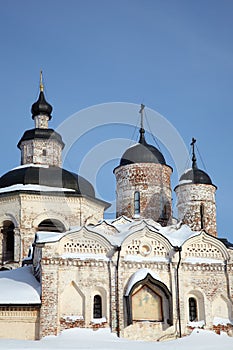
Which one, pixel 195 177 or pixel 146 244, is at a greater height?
pixel 195 177

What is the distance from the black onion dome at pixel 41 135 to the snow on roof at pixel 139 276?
7.87 m

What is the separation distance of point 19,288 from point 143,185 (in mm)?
5068

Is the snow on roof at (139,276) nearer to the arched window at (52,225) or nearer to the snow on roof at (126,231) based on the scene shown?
the snow on roof at (126,231)

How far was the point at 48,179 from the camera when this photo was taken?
19.4 m

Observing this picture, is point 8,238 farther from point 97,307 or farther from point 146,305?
point 146,305

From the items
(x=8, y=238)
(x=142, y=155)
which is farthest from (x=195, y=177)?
(x=8, y=238)

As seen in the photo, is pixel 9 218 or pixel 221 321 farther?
pixel 9 218

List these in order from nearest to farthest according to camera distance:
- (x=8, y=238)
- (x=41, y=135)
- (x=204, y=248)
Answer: (x=204, y=248), (x=8, y=238), (x=41, y=135)

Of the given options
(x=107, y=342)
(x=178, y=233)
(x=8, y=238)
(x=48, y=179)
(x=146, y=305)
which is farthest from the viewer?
(x=48, y=179)

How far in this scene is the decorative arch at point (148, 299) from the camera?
14281 millimetres

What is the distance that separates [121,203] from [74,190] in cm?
226

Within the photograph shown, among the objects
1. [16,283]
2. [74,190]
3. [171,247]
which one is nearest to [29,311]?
[16,283]

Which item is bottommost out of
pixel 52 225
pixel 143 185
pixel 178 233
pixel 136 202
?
pixel 178 233

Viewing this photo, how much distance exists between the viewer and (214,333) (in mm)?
14438
